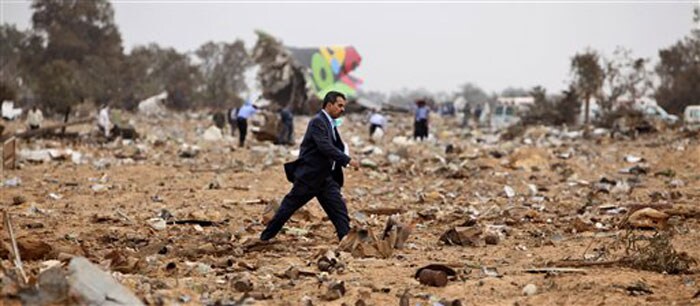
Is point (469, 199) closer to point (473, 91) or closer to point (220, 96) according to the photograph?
point (220, 96)

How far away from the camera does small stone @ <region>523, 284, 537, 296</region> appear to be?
436 cm

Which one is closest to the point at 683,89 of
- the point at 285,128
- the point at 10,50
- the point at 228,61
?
the point at 285,128

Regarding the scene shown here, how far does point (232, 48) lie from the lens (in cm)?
5984

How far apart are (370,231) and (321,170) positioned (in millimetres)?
573

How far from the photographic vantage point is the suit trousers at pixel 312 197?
5859 mm

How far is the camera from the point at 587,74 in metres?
24.6

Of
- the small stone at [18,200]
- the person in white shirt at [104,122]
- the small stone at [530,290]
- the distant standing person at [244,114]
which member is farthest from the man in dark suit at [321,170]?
the person in white shirt at [104,122]

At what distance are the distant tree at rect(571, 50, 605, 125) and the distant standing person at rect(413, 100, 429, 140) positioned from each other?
21.7 ft

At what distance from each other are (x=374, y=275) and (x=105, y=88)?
34983 millimetres

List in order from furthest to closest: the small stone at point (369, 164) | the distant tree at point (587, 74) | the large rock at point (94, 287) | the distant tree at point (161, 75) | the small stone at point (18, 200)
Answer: the distant tree at point (161, 75) → the distant tree at point (587, 74) → the small stone at point (369, 164) → the small stone at point (18, 200) → the large rock at point (94, 287)

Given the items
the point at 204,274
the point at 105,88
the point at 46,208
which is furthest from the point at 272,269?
the point at 105,88

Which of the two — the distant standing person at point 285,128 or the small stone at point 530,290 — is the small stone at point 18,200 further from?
the distant standing person at point 285,128

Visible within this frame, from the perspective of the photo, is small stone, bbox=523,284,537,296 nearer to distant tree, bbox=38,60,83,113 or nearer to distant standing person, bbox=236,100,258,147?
distant standing person, bbox=236,100,258,147

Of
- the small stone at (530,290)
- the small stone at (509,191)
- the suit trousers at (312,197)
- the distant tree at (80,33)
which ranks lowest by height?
the small stone at (509,191)
